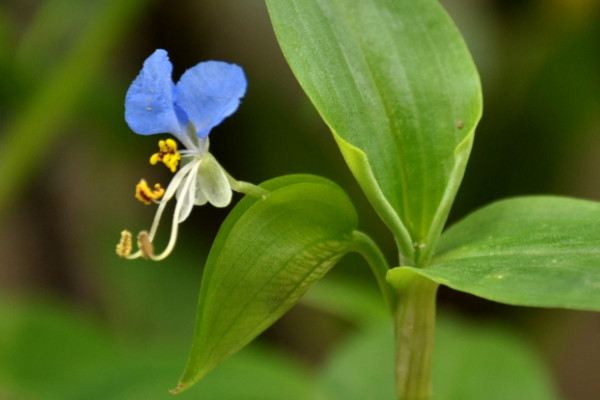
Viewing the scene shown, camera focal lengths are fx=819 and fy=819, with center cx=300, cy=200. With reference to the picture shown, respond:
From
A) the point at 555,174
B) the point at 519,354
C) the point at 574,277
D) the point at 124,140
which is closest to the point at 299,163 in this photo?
the point at 124,140

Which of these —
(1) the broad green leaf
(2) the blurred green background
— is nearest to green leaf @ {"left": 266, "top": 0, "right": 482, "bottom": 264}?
(1) the broad green leaf

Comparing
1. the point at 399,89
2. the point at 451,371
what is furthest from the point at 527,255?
the point at 451,371

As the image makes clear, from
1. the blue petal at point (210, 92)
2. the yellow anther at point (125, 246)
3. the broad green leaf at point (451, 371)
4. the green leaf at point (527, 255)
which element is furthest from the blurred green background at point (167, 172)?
the blue petal at point (210, 92)

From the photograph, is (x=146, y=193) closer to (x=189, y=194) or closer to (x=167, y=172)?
(x=189, y=194)

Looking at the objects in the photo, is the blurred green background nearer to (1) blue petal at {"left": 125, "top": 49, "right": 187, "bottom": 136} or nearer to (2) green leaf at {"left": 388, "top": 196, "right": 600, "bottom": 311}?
(2) green leaf at {"left": 388, "top": 196, "right": 600, "bottom": 311}

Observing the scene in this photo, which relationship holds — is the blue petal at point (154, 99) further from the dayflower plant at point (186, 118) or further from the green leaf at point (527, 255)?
the green leaf at point (527, 255)
